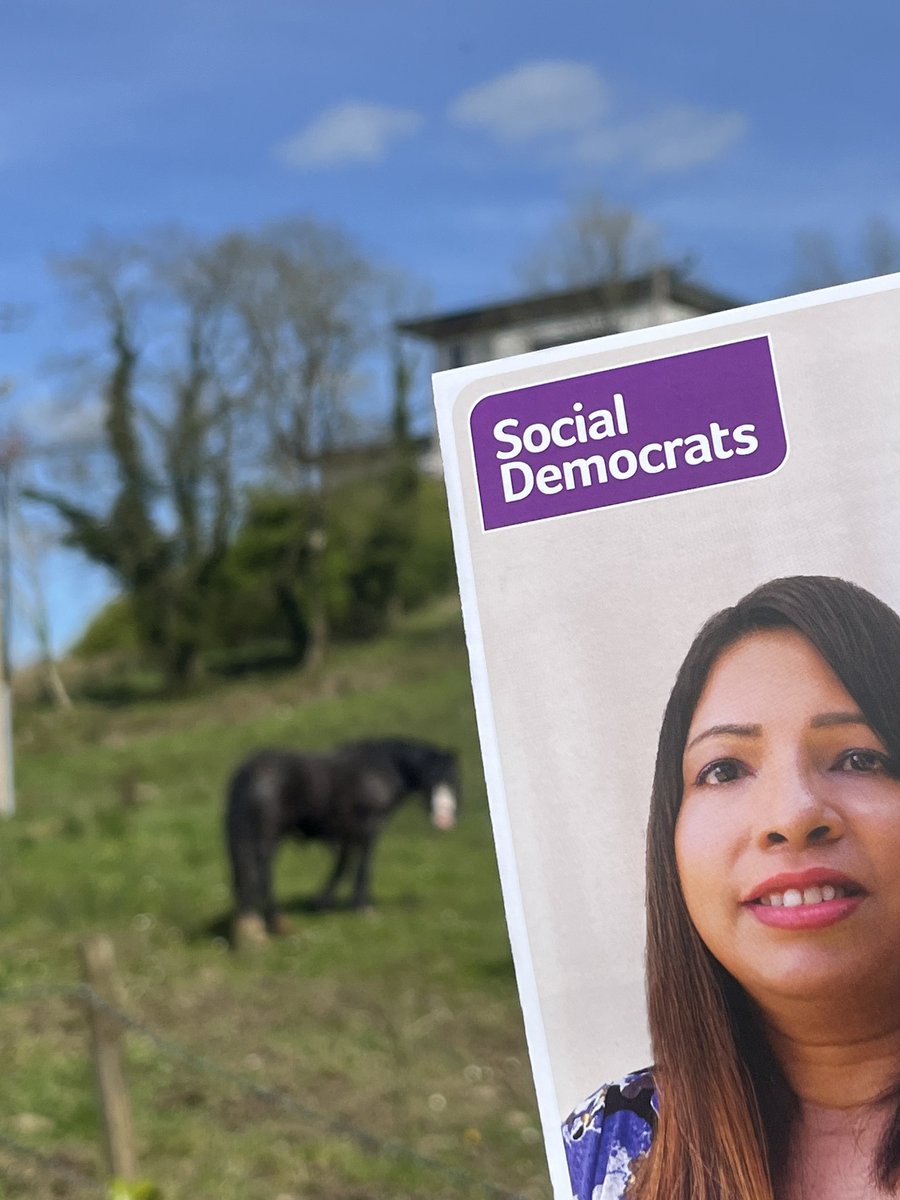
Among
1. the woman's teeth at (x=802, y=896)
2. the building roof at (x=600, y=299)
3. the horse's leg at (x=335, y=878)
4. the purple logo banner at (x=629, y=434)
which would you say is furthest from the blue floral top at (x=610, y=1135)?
the building roof at (x=600, y=299)

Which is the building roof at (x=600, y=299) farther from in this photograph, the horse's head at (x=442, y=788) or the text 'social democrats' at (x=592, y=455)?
the text 'social democrats' at (x=592, y=455)

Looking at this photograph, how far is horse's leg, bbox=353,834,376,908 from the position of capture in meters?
9.37

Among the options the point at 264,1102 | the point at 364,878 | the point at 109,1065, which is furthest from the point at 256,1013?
the point at 109,1065

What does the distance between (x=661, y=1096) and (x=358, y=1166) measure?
4091 mm

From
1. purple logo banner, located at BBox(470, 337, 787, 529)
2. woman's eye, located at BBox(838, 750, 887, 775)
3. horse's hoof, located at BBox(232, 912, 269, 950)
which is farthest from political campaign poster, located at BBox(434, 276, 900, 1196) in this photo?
horse's hoof, located at BBox(232, 912, 269, 950)

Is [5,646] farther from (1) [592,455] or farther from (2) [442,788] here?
(1) [592,455]

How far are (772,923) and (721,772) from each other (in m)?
0.12

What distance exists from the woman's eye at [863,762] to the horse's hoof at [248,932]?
7640 mm

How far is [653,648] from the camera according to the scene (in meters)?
1.20

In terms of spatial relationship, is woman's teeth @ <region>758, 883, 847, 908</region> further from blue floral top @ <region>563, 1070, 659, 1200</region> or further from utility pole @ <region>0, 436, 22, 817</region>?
utility pole @ <region>0, 436, 22, 817</region>

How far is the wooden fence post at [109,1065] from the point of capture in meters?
4.19

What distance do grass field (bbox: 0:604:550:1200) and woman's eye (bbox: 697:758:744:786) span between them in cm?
293

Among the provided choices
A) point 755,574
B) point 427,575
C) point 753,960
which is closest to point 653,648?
point 755,574

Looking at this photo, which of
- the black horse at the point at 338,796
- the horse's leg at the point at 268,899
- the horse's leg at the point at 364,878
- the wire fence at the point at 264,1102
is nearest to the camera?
the wire fence at the point at 264,1102
